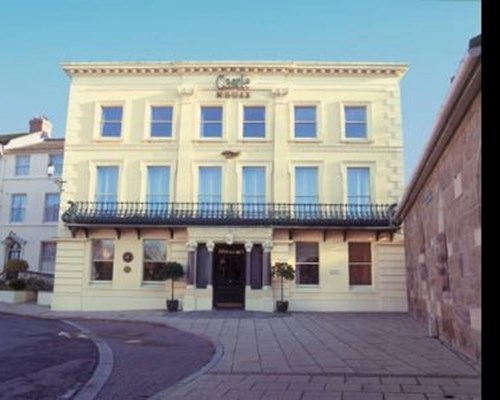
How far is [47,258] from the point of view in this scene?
1302 inches

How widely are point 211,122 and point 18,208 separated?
1776 cm

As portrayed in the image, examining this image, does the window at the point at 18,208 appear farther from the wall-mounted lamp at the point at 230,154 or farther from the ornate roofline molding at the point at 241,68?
the wall-mounted lamp at the point at 230,154

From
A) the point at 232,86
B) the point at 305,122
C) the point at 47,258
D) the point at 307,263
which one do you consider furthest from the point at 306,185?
the point at 47,258

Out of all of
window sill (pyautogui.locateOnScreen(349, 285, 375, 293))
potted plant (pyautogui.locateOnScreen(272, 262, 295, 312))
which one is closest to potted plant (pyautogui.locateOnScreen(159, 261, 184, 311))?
potted plant (pyautogui.locateOnScreen(272, 262, 295, 312))

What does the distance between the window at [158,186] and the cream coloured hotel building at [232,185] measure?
0.06 meters

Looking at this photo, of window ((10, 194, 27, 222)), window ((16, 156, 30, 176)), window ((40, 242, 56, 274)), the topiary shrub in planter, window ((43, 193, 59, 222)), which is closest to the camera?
the topiary shrub in planter

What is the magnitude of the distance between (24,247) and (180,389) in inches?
1177

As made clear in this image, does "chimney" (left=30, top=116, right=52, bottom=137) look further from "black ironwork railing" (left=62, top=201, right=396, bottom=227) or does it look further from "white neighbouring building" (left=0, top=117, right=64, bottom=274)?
"black ironwork railing" (left=62, top=201, right=396, bottom=227)

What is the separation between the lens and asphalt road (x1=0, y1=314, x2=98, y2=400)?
6367 millimetres

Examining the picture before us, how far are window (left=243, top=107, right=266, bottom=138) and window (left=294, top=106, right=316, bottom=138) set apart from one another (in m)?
1.44

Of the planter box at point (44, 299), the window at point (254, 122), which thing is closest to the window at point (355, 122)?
the window at point (254, 122)

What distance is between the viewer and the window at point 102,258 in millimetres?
21812
